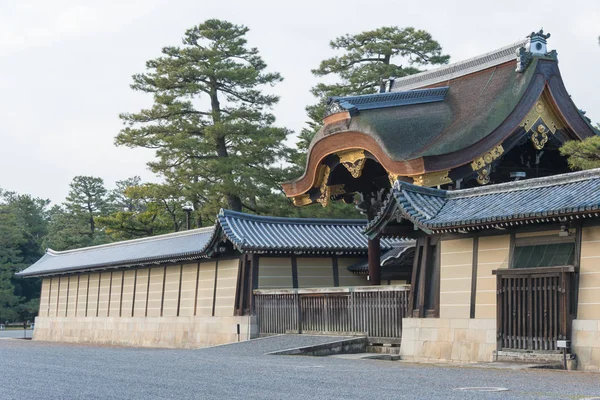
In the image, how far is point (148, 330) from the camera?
114ft

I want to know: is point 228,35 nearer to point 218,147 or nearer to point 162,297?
point 218,147

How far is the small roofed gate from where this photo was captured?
58.1 feet

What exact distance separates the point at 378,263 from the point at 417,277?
6.67 m

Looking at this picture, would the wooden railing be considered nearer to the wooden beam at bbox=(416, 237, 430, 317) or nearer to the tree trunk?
the wooden beam at bbox=(416, 237, 430, 317)

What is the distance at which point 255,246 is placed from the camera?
28.3 metres

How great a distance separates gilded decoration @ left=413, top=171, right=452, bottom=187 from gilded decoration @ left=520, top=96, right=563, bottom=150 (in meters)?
2.71

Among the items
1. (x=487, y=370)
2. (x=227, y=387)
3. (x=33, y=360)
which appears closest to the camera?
(x=227, y=387)

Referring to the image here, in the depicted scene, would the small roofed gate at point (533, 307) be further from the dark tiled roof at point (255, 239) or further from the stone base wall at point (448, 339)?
the dark tiled roof at point (255, 239)

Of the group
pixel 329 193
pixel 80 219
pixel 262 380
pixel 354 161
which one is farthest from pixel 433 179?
pixel 80 219

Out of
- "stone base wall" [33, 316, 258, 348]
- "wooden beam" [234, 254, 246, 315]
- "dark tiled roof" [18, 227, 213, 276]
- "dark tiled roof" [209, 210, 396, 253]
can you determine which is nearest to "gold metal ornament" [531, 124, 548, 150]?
"dark tiled roof" [209, 210, 396, 253]

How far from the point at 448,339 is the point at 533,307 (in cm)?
267

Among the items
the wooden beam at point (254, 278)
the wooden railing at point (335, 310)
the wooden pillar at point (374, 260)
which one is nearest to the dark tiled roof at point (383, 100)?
the wooden pillar at point (374, 260)

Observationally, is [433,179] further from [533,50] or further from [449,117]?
[533,50]

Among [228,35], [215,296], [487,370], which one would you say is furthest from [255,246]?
[228,35]
